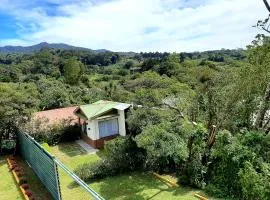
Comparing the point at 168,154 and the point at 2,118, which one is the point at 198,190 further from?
the point at 2,118

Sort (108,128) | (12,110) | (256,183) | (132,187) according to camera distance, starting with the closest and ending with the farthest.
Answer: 1. (256,183)
2. (132,187)
3. (12,110)
4. (108,128)

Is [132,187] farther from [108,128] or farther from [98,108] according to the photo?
[98,108]

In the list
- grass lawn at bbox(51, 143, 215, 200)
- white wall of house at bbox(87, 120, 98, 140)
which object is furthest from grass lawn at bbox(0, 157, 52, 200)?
white wall of house at bbox(87, 120, 98, 140)

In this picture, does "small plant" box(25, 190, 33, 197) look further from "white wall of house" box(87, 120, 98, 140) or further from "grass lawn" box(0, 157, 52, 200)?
"white wall of house" box(87, 120, 98, 140)

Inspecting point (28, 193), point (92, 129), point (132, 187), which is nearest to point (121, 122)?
point (92, 129)

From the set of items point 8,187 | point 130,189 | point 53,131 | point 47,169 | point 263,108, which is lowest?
point 130,189
